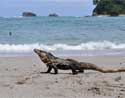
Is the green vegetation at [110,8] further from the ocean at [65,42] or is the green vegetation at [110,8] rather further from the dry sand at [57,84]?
the dry sand at [57,84]

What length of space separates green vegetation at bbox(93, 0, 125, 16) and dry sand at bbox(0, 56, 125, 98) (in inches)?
3728

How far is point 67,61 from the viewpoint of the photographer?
39.4 feet

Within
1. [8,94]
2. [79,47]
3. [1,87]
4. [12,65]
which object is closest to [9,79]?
[1,87]

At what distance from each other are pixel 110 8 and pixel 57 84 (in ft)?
330

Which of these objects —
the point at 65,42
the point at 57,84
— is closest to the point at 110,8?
the point at 65,42

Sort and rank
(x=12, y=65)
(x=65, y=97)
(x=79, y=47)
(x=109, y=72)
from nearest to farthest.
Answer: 1. (x=65, y=97)
2. (x=109, y=72)
3. (x=12, y=65)
4. (x=79, y=47)

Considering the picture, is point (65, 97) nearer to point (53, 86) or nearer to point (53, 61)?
point (53, 86)

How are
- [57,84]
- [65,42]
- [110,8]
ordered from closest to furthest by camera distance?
[57,84] → [65,42] → [110,8]

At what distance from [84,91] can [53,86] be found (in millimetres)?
852

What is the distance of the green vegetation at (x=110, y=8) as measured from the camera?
107625 mm

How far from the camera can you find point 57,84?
999 cm

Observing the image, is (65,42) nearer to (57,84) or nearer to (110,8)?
(57,84)

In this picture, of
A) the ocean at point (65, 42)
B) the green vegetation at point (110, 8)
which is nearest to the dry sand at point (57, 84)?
the ocean at point (65, 42)

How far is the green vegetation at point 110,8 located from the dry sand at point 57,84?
3728 inches
